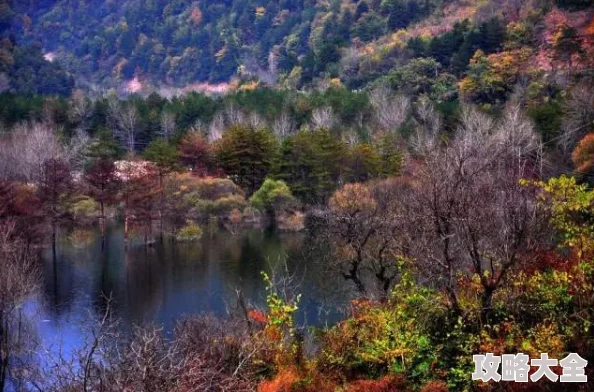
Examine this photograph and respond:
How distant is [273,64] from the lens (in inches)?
3440

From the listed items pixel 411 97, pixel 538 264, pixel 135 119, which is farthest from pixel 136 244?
pixel 411 97

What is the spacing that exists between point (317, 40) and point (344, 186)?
5443 centimetres

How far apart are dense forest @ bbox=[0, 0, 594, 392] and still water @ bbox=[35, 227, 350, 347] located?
0.63 metres

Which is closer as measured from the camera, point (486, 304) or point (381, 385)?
point (381, 385)

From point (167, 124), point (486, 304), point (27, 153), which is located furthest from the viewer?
point (167, 124)

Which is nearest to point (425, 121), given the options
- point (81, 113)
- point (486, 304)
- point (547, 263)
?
point (81, 113)

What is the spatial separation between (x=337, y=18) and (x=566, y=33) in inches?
1835

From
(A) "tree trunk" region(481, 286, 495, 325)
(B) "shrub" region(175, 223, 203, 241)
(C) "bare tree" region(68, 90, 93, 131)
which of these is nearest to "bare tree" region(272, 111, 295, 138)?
(C) "bare tree" region(68, 90, 93, 131)

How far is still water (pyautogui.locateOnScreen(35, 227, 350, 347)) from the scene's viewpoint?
17.1 m

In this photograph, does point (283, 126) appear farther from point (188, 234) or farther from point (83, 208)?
point (83, 208)

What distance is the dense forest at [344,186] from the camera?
9.66 metres

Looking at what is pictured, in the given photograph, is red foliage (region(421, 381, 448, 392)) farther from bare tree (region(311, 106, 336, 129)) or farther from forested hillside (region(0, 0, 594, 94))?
bare tree (region(311, 106, 336, 129))

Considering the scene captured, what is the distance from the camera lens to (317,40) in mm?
81438

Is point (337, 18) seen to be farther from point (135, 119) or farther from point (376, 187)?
point (376, 187)
